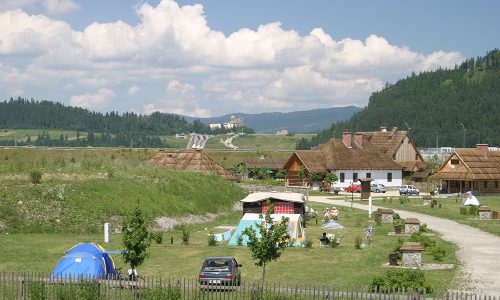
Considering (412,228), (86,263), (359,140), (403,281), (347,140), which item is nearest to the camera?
(403,281)

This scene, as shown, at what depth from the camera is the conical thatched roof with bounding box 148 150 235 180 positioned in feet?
239

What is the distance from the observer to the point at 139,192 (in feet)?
159

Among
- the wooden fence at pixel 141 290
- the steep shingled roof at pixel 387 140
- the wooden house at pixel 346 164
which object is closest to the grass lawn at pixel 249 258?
the wooden fence at pixel 141 290

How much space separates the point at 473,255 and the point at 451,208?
26.2m

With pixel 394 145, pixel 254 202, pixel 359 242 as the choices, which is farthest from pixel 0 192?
pixel 394 145

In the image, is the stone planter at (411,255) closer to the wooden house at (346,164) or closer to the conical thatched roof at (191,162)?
the conical thatched roof at (191,162)

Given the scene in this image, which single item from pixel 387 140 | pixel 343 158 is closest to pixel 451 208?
pixel 343 158

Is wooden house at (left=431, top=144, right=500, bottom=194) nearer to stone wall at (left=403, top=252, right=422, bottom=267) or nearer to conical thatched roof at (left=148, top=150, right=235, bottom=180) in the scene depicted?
conical thatched roof at (left=148, top=150, right=235, bottom=180)

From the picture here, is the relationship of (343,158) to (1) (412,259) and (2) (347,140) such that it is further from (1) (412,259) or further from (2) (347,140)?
(1) (412,259)

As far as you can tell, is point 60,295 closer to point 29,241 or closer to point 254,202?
point 29,241

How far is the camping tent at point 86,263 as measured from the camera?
81.7ft

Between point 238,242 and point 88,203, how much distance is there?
12043 millimetres

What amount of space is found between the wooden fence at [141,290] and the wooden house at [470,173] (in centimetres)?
5537

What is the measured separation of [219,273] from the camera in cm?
2372
